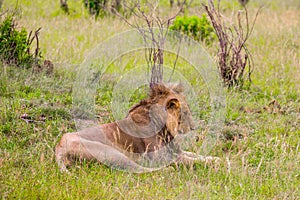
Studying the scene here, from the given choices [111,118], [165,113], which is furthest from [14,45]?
[165,113]

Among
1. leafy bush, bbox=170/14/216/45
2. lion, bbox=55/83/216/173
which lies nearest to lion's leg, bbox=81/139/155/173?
lion, bbox=55/83/216/173

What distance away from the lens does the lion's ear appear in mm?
5797

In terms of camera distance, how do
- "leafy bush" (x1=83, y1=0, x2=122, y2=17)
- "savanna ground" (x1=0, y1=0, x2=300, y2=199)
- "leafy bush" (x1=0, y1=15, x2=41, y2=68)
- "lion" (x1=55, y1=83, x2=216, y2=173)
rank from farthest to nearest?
"leafy bush" (x1=83, y1=0, x2=122, y2=17)
"leafy bush" (x1=0, y1=15, x2=41, y2=68)
"lion" (x1=55, y1=83, x2=216, y2=173)
"savanna ground" (x1=0, y1=0, x2=300, y2=199)

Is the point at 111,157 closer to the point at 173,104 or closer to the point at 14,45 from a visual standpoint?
the point at 173,104

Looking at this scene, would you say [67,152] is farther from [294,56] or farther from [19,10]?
[294,56]

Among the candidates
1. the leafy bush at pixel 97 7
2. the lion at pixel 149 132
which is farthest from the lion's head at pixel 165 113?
the leafy bush at pixel 97 7

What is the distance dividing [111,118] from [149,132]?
1.32 meters

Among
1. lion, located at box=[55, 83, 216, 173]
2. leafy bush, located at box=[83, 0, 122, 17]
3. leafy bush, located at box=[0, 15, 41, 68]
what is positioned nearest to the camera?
lion, located at box=[55, 83, 216, 173]

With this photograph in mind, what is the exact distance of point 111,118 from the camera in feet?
23.3

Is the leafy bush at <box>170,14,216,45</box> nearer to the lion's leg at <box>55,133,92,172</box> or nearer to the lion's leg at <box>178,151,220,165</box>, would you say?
the lion's leg at <box>178,151,220,165</box>

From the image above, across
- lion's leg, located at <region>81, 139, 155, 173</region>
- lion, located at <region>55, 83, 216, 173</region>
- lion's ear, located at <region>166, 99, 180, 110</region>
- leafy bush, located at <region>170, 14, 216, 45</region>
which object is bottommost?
lion's leg, located at <region>81, 139, 155, 173</region>

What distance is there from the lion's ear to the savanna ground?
1.94 feet

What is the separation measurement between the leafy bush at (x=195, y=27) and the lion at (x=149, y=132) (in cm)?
501

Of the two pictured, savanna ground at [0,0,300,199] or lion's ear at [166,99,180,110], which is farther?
lion's ear at [166,99,180,110]
